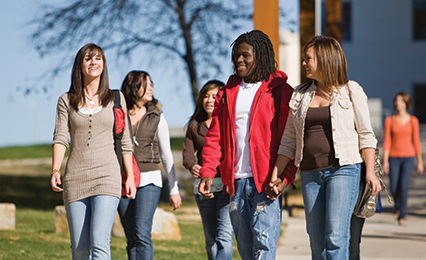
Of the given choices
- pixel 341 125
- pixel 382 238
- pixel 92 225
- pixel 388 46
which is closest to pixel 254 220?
pixel 341 125

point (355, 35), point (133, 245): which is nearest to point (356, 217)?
point (133, 245)

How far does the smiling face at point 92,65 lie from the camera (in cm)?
496

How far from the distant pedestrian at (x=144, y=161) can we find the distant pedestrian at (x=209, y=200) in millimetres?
259

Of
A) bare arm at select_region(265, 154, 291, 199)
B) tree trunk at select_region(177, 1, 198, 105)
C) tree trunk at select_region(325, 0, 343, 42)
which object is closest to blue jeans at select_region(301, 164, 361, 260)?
bare arm at select_region(265, 154, 291, 199)

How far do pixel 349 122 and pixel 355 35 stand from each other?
30040 mm

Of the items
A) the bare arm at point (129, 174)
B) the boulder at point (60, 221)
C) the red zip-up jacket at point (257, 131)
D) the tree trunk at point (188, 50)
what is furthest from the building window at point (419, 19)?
the bare arm at point (129, 174)

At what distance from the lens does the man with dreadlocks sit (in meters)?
4.56

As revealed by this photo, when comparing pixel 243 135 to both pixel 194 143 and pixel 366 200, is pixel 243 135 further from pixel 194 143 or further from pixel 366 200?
pixel 194 143

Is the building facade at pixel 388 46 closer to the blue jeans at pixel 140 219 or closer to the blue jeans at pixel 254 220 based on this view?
the blue jeans at pixel 140 219

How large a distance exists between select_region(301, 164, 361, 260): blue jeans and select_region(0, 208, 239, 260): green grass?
11.2 feet

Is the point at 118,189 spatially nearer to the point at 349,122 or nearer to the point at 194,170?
the point at 194,170

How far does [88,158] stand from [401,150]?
728 centimetres

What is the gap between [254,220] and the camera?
4.56m

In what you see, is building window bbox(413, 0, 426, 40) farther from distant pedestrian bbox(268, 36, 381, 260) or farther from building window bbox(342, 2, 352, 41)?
distant pedestrian bbox(268, 36, 381, 260)
